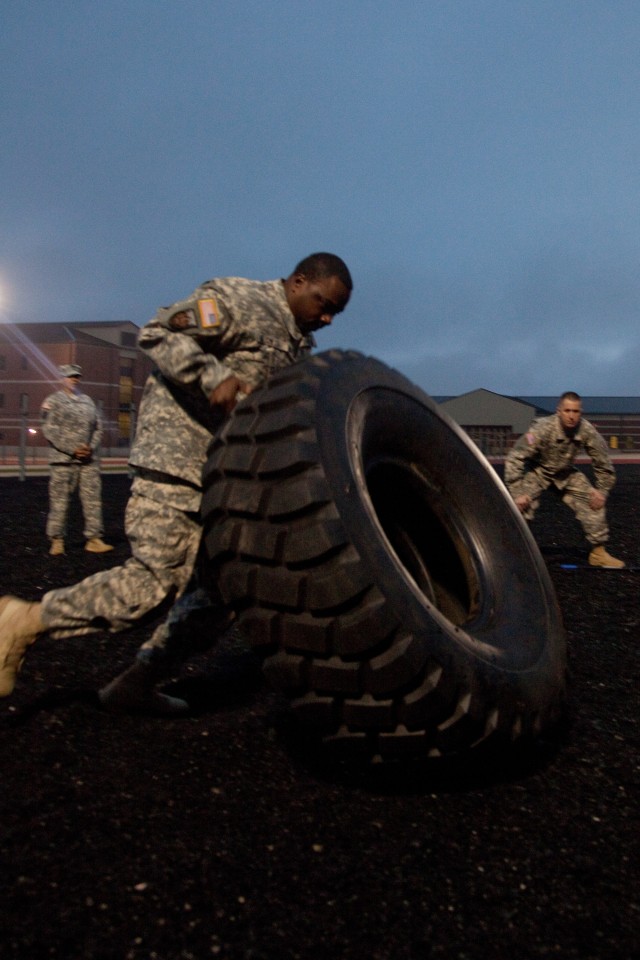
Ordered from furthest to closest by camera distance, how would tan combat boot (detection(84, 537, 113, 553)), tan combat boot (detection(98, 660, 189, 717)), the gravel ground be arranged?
tan combat boot (detection(84, 537, 113, 553))
tan combat boot (detection(98, 660, 189, 717))
the gravel ground

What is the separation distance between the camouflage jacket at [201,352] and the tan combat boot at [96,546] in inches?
217

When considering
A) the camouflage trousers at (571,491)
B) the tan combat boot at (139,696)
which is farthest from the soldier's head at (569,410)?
the tan combat boot at (139,696)

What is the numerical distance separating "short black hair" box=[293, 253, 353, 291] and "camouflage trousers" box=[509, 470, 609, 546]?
A: 16.3 ft

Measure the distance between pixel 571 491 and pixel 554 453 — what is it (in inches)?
15.9

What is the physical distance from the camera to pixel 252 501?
2.45 m

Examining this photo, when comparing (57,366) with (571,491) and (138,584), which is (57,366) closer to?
(571,491)

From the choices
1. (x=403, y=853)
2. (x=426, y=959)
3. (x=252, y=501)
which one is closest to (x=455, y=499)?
(x=252, y=501)

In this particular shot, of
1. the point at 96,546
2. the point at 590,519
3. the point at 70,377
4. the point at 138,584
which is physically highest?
the point at 70,377

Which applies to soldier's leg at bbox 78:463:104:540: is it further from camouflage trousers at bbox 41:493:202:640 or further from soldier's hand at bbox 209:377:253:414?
soldier's hand at bbox 209:377:253:414

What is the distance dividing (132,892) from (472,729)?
994 mm

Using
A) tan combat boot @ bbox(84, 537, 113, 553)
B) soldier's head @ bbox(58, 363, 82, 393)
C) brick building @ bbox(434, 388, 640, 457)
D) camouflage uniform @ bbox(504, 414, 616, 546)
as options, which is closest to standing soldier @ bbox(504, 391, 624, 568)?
camouflage uniform @ bbox(504, 414, 616, 546)

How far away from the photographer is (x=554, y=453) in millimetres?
7812

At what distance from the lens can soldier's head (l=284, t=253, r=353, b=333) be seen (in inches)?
123

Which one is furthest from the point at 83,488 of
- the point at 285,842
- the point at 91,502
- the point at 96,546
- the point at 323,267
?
the point at 285,842
